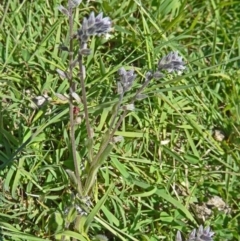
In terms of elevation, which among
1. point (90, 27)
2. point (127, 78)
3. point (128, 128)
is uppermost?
point (90, 27)

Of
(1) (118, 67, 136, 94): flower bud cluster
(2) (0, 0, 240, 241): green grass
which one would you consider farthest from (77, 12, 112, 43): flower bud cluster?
(2) (0, 0, 240, 241): green grass

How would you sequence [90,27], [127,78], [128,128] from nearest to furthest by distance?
[90,27] → [127,78] → [128,128]

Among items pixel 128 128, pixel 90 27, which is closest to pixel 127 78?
pixel 90 27

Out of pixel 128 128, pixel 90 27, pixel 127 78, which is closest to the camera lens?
pixel 90 27

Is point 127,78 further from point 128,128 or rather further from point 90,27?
point 128,128

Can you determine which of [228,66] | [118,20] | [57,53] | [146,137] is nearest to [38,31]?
[57,53]

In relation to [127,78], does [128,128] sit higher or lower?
lower

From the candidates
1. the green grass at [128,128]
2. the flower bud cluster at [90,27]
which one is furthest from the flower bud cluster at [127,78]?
the green grass at [128,128]

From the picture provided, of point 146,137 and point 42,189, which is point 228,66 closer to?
point 146,137

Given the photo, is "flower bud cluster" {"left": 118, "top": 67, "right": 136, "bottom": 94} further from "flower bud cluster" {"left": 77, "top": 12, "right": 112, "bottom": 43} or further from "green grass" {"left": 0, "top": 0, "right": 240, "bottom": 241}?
"green grass" {"left": 0, "top": 0, "right": 240, "bottom": 241}
